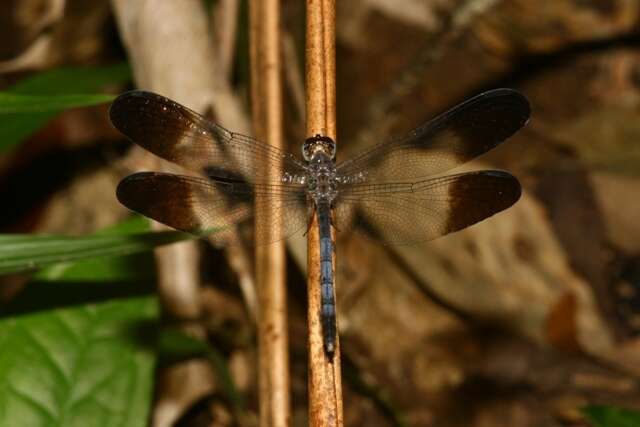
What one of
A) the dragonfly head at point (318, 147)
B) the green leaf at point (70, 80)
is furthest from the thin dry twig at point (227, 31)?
the dragonfly head at point (318, 147)

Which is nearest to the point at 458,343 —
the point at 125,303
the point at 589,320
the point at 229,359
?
the point at 589,320

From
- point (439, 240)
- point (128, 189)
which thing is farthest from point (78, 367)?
point (439, 240)

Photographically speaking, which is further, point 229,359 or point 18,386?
point 229,359

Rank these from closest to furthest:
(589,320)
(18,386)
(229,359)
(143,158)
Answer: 1. (18,386)
2. (143,158)
3. (229,359)
4. (589,320)

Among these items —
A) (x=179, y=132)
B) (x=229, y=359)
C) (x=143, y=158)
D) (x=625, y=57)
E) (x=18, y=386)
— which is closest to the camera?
(x=18, y=386)

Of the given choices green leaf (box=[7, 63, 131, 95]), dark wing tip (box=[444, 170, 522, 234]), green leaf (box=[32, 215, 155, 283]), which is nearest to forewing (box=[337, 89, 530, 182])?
dark wing tip (box=[444, 170, 522, 234])

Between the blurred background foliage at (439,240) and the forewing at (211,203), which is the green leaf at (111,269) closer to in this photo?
the forewing at (211,203)

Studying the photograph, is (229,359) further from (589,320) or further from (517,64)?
(517,64)

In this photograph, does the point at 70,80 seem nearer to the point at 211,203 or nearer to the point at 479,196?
the point at 211,203
